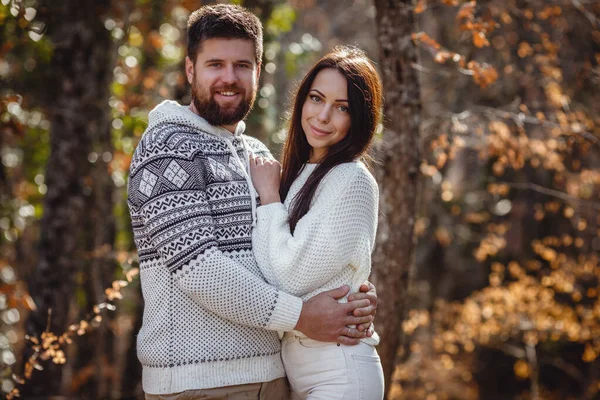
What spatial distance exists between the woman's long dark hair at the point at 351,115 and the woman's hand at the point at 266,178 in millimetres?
104

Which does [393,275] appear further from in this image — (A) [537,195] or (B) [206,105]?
(A) [537,195]

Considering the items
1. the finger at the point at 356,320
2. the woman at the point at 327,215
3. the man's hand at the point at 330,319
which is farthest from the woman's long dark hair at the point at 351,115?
the finger at the point at 356,320

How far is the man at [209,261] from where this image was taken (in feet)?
7.95

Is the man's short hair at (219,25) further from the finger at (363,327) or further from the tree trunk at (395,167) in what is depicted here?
the finger at (363,327)

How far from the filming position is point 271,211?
2.68m

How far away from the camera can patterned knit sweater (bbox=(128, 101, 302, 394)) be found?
2.41 m

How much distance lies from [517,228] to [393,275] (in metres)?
6.40

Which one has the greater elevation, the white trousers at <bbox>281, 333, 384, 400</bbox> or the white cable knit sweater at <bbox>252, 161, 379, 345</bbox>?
the white cable knit sweater at <bbox>252, 161, 379, 345</bbox>

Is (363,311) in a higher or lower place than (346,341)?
higher

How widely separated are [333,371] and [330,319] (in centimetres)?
21

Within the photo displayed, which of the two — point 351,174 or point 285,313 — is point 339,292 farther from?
point 351,174

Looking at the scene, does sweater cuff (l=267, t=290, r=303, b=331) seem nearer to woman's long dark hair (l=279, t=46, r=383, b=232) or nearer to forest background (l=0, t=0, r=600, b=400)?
woman's long dark hair (l=279, t=46, r=383, b=232)

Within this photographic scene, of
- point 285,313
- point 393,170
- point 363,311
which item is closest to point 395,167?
point 393,170

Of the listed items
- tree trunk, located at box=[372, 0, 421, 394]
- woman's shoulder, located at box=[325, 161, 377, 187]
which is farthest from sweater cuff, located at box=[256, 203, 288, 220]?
tree trunk, located at box=[372, 0, 421, 394]
